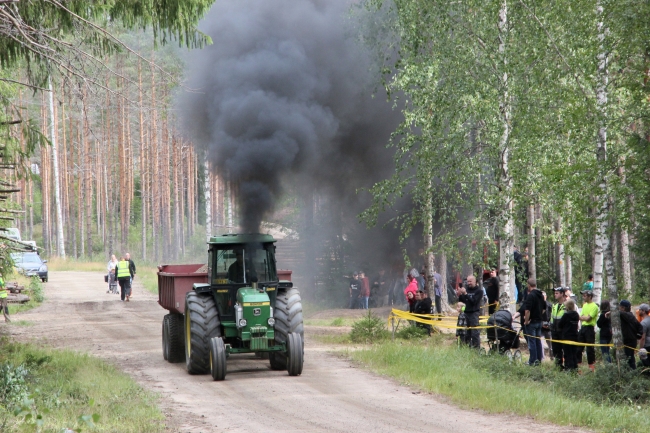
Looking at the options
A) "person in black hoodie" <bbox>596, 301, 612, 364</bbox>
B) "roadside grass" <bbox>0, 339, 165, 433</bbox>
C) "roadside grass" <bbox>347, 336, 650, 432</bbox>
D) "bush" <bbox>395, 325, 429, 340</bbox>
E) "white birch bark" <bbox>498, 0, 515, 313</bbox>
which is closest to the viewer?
"roadside grass" <bbox>0, 339, 165, 433</bbox>

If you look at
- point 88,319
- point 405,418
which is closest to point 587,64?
point 405,418

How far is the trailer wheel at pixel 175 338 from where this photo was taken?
12742 millimetres

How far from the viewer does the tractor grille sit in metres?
10.9

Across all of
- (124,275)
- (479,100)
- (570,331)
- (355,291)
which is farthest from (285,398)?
(355,291)

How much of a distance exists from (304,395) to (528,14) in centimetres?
807

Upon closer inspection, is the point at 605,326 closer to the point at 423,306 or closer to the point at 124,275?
the point at 423,306

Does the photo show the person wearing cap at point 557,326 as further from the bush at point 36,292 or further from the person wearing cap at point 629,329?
the bush at point 36,292

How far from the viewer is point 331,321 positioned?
799 inches

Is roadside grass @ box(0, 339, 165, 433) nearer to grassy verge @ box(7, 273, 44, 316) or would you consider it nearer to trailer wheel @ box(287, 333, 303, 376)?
trailer wheel @ box(287, 333, 303, 376)

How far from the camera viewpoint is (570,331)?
480 inches

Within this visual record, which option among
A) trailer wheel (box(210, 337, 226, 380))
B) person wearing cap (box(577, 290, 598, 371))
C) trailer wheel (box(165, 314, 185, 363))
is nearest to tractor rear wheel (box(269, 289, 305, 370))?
trailer wheel (box(210, 337, 226, 380))

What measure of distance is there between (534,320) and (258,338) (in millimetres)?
5062

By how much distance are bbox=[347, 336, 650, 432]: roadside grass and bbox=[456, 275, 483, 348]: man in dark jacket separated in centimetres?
47

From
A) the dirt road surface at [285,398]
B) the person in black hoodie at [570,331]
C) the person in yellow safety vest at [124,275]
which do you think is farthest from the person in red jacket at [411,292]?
the person in yellow safety vest at [124,275]
